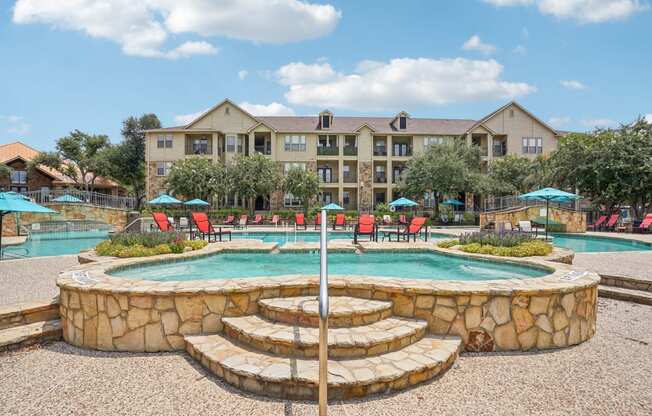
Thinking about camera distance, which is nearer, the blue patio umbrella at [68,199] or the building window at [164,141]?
the blue patio umbrella at [68,199]

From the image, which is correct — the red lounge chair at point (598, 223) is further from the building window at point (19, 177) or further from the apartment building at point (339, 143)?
the building window at point (19, 177)

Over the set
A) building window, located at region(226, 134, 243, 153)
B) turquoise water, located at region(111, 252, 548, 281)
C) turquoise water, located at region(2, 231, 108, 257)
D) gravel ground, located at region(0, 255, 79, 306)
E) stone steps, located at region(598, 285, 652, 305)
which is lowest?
stone steps, located at region(598, 285, 652, 305)

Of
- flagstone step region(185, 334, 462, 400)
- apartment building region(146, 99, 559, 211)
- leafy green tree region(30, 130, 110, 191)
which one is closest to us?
flagstone step region(185, 334, 462, 400)

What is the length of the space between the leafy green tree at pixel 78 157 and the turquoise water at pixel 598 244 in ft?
147

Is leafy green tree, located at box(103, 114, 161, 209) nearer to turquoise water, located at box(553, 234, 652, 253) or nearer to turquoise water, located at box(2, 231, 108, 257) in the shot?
turquoise water, located at box(2, 231, 108, 257)

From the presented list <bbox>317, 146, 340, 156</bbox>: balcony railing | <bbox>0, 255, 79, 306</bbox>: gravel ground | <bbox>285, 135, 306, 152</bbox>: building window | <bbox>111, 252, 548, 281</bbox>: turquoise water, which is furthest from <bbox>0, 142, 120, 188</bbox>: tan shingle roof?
<bbox>111, 252, 548, 281</bbox>: turquoise water

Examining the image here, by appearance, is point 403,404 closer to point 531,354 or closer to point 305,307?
point 305,307

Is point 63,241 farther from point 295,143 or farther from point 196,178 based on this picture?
point 295,143

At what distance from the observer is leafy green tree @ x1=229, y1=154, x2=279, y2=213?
30.0m

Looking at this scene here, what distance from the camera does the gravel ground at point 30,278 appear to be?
619cm

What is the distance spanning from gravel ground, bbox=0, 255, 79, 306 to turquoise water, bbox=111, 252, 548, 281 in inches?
58.6

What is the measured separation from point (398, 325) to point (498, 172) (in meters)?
32.6

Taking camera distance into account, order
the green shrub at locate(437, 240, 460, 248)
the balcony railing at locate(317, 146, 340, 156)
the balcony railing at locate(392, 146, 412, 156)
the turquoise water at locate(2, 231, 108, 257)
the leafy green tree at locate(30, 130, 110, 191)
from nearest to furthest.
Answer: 1. the green shrub at locate(437, 240, 460, 248)
2. the turquoise water at locate(2, 231, 108, 257)
3. the balcony railing at locate(317, 146, 340, 156)
4. the balcony railing at locate(392, 146, 412, 156)
5. the leafy green tree at locate(30, 130, 110, 191)

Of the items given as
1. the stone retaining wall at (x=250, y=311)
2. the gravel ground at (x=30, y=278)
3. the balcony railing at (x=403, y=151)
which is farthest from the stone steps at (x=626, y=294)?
the balcony railing at (x=403, y=151)
